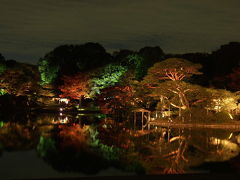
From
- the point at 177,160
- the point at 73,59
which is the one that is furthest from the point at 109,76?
the point at 177,160

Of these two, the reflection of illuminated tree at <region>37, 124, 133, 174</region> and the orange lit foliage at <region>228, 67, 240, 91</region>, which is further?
the orange lit foliage at <region>228, 67, 240, 91</region>

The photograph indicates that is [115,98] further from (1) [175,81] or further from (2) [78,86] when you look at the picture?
(1) [175,81]

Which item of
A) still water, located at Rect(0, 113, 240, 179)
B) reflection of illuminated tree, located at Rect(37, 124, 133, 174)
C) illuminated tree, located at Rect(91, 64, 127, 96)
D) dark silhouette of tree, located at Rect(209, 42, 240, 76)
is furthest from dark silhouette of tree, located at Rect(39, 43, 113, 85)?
reflection of illuminated tree, located at Rect(37, 124, 133, 174)

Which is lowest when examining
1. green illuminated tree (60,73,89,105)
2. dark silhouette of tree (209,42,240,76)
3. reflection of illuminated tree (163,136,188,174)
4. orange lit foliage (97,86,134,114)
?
reflection of illuminated tree (163,136,188,174)

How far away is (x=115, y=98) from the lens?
32.6m

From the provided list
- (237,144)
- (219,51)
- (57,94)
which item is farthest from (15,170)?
(57,94)

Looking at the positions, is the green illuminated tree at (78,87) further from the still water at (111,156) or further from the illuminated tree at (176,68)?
the still water at (111,156)

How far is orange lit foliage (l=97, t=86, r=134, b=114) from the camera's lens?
30233 millimetres

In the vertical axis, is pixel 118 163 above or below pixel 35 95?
below

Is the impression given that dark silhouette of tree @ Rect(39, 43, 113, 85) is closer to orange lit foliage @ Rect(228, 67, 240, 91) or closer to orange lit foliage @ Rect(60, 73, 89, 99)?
orange lit foliage @ Rect(60, 73, 89, 99)

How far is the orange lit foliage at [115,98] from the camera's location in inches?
1190

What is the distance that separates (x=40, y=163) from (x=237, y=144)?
795cm

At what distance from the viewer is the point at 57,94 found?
4562 centimetres

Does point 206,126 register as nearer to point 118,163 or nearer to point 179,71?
point 179,71
